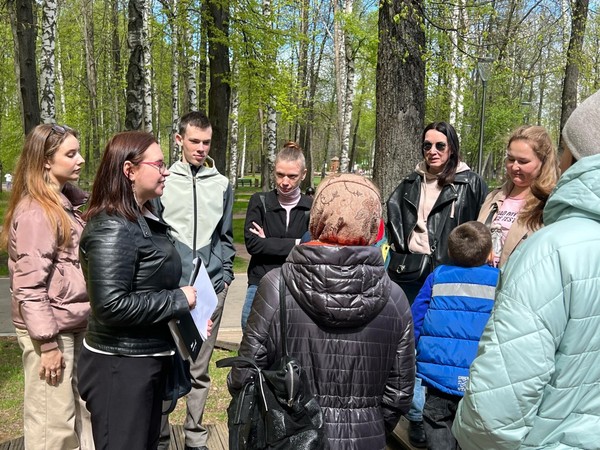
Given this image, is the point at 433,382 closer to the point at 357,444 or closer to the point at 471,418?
the point at 357,444

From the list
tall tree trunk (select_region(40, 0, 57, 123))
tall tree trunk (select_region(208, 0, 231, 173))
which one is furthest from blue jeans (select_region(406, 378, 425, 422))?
tall tree trunk (select_region(208, 0, 231, 173))

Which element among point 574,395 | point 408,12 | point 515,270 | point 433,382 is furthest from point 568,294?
point 408,12

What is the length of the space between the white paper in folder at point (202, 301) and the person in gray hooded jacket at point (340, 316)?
23.6 inches

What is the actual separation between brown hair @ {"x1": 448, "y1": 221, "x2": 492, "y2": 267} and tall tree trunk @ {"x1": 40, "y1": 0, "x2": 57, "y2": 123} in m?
7.50

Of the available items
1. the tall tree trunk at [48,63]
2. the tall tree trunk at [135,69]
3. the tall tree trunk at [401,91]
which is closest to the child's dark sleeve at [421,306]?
the tall tree trunk at [401,91]

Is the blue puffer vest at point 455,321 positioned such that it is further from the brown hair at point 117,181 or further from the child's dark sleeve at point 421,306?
the brown hair at point 117,181

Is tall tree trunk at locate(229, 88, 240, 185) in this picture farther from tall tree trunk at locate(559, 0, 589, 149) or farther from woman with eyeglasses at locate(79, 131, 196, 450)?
woman with eyeglasses at locate(79, 131, 196, 450)

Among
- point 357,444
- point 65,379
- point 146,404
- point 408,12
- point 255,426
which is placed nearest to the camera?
point 255,426

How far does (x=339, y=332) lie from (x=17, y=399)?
365 cm

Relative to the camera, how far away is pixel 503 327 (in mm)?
1488

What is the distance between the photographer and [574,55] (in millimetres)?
15133

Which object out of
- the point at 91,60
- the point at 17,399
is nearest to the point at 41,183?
the point at 17,399

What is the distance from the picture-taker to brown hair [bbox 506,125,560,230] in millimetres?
3070

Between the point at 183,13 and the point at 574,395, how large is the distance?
13.5 meters
